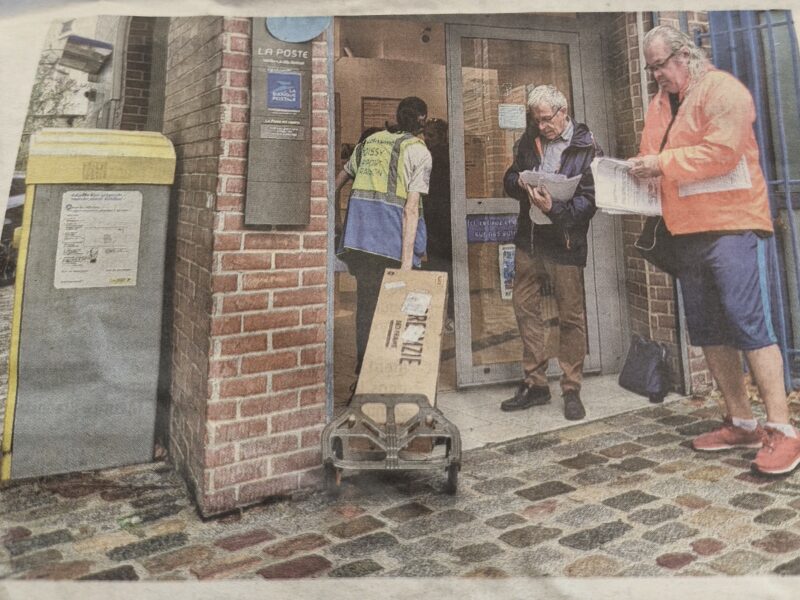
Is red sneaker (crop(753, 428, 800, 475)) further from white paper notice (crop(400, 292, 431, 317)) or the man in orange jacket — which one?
white paper notice (crop(400, 292, 431, 317))

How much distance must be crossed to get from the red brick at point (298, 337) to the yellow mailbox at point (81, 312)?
1.31 ft

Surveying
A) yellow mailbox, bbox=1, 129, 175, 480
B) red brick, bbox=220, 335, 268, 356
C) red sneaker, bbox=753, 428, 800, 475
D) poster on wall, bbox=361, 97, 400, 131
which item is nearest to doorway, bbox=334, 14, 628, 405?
poster on wall, bbox=361, 97, 400, 131

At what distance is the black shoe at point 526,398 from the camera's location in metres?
1.91

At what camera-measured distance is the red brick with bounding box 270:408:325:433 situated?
1.56 m

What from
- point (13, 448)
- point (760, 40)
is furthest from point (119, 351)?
point (760, 40)

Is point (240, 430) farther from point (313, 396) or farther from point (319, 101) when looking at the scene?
point (319, 101)

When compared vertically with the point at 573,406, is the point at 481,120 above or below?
above

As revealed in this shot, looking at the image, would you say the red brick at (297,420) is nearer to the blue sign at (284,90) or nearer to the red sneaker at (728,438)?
the blue sign at (284,90)

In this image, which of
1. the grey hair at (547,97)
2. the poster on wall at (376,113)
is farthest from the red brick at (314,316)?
the grey hair at (547,97)

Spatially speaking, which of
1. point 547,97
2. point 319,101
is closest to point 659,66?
point 547,97

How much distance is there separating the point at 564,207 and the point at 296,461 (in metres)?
1.20

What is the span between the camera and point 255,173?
1469mm

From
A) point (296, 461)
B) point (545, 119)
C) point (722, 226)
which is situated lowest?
point (296, 461)

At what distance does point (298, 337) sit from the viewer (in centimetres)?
157
